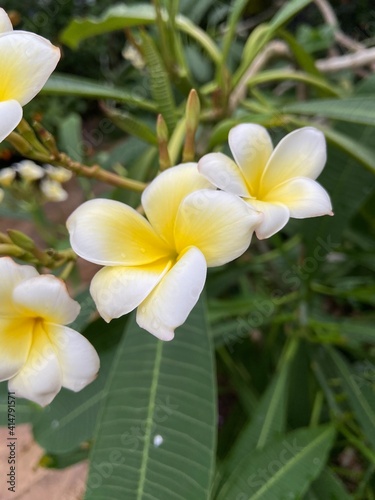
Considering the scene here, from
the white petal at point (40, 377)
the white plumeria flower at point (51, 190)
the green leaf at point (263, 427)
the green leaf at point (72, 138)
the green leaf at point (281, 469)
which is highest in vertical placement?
the white petal at point (40, 377)

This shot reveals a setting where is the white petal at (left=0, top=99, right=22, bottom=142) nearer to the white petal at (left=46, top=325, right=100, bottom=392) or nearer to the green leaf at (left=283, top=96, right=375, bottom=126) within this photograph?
the white petal at (left=46, top=325, right=100, bottom=392)

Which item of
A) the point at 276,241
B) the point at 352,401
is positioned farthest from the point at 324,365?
the point at 276,241

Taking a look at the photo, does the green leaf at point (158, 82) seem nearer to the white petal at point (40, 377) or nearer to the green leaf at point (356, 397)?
the white petal at point (40, 377)

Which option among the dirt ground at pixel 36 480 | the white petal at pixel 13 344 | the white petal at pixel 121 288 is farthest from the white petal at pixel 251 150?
the dirt ground at pixel 36 480

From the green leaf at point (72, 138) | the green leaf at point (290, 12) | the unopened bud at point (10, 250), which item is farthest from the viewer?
the green leaf at point (72, 138)

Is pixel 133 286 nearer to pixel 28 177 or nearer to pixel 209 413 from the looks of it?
pixel 209 413

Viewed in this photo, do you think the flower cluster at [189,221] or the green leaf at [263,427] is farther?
the green leaf at [263,427]
